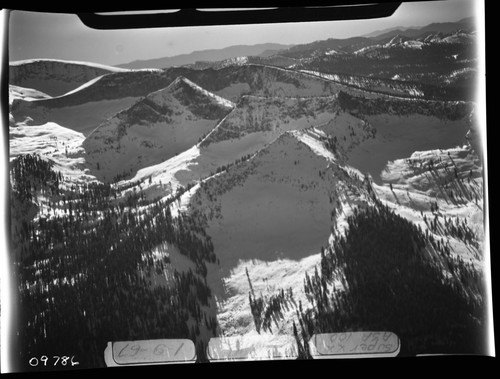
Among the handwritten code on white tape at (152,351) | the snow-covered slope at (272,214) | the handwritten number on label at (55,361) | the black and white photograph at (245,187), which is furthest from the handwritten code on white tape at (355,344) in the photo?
the handwritten number on label at (55,361)

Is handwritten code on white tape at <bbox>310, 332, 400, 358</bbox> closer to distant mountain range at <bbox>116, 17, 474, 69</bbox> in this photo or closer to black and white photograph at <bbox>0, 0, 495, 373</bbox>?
black and white photograph at <bbox>0, 0, 495, 373</bbox>

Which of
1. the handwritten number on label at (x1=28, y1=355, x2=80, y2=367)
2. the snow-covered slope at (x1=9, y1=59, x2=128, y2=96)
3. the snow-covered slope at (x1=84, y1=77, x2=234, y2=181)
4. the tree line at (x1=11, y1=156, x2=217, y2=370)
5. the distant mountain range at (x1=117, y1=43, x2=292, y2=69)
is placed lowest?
the handwritten number on label at (x1=28, y1=355, x2=80, y2=367)

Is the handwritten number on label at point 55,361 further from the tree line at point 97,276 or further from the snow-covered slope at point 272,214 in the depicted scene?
the snow-covered slope at point 272,214

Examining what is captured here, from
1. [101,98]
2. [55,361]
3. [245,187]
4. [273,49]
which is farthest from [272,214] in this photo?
[55,361]

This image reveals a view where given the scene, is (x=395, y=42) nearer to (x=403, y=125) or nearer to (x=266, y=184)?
(x=403, y=125)

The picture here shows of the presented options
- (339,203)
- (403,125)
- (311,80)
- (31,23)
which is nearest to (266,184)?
(339,203)

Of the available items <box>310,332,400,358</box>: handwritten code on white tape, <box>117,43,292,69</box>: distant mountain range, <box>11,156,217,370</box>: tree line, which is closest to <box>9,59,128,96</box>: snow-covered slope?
<box>117,43,292,69</box>: distant mountain range
